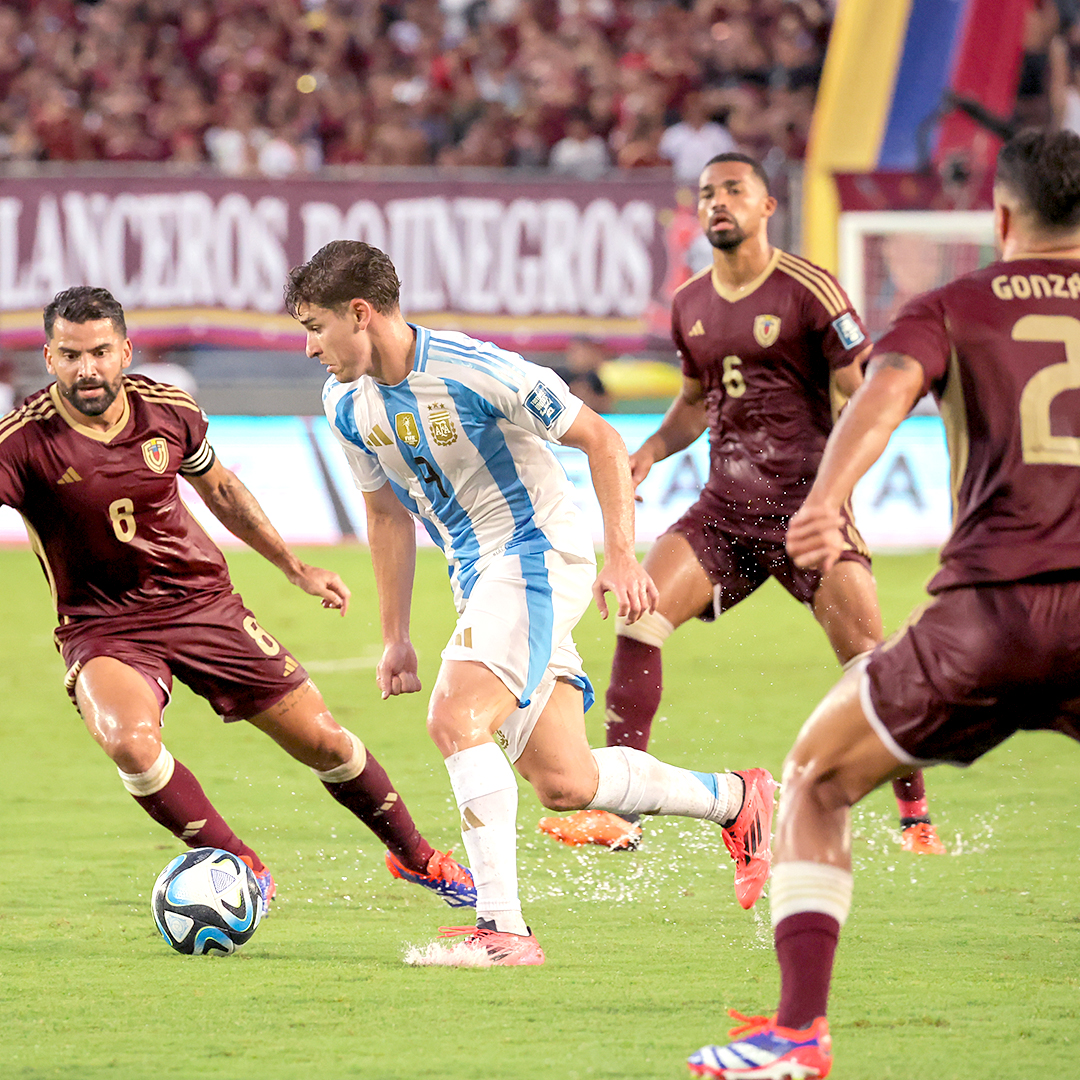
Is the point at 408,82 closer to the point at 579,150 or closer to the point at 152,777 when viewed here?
the point at 579,150

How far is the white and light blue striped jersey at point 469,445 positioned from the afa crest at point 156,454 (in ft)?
1.87

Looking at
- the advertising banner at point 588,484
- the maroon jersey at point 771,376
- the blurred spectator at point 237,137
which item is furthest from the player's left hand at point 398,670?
the blurred spectator at point 237,137

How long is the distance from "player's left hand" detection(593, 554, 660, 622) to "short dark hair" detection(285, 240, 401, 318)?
97 centimetres

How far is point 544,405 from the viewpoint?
475 centimetres

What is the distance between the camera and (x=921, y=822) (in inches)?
235

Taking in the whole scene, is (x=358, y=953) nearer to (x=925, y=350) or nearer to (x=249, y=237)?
(x=925, y=350)

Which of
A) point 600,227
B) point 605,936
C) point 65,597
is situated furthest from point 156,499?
point 600,227

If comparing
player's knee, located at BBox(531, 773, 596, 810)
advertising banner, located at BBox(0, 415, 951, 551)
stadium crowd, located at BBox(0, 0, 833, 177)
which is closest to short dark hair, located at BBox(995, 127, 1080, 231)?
player's knee, located at BBox(531, 773, 596, 810)

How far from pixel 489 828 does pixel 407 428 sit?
3.66 feet

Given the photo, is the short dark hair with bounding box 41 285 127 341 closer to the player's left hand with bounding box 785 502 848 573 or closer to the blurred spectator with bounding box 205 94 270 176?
the player's left hand with bounding box 785 502 848 573

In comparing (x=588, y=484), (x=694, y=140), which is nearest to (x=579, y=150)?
(x=694, y=140)

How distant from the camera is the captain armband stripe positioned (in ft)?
17.9

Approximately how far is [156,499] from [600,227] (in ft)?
31.8

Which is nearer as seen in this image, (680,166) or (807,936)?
(807,936)
